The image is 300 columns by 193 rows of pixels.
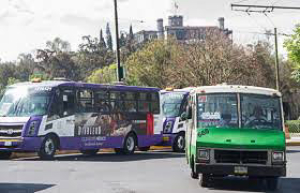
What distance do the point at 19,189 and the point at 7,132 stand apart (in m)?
8.28

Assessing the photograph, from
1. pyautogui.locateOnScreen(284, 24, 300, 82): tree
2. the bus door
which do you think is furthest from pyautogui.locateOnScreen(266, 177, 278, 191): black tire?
pyautogui.locateOnScreen(284, 24, 300, 82): tree

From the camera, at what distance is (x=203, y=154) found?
13.3 m

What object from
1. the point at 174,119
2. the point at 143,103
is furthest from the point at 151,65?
the point at 143,103

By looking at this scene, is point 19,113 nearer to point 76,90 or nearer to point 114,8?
point 76,90

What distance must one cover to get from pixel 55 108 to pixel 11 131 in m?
1.69

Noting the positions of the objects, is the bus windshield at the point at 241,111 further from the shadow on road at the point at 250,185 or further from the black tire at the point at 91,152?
the black tire at the point at 91,152

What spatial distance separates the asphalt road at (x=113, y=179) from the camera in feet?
45.1

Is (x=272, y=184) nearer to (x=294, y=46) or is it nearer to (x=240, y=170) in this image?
(x=240, y=170)

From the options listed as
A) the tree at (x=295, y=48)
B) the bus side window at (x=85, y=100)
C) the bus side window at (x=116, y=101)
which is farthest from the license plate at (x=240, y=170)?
the tree at (x=295, y=48)

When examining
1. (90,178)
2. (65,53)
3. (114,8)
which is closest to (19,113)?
(90,178)

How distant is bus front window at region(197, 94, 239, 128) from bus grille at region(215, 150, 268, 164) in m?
0.72

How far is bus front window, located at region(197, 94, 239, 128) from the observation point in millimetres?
13906

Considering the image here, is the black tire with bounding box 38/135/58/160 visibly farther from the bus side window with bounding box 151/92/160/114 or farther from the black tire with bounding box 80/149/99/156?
the bus side window with bounding box 151/92/160/114

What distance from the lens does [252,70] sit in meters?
58.8
